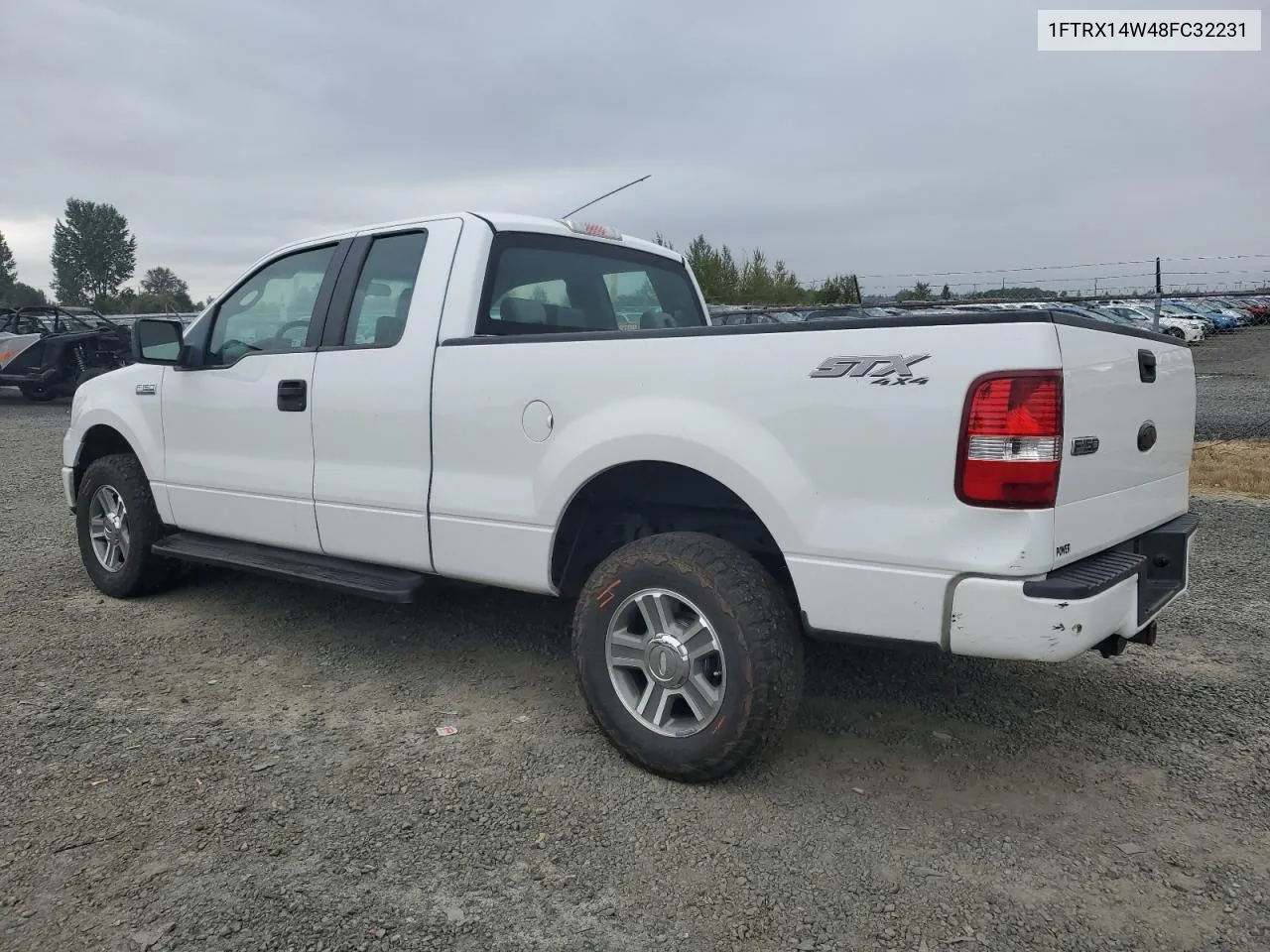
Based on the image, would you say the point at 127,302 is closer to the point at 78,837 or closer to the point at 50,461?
the point at 50,461

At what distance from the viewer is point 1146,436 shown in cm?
311

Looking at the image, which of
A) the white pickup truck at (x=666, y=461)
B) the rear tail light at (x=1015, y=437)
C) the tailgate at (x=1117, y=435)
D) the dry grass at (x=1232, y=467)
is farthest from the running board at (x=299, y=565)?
the dry grass at (x=1232, y=467)

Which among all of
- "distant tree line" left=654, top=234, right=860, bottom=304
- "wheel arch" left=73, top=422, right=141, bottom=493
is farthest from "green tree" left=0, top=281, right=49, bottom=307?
"wheel arch" left=73, top=422, right=141, bottom=493

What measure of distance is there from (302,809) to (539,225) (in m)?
2.51

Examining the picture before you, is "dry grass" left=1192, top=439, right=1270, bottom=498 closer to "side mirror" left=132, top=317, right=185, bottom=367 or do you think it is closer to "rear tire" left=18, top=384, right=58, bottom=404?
"side mirror" left=132, top=317, right=185, bottom=367

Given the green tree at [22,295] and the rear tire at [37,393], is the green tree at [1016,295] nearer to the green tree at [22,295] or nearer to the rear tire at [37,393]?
the rear tire at [37,393]

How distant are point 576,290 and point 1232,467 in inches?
270

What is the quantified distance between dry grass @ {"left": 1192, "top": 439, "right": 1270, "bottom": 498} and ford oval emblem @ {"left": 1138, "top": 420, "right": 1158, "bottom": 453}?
17.9ft

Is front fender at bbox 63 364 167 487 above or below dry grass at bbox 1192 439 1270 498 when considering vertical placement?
above

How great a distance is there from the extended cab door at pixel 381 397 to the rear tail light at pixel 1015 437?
6.70ft

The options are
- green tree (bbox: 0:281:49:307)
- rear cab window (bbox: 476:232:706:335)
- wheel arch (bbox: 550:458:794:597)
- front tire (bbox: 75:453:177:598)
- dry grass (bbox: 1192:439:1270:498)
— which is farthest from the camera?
green tree (bbox: 0:281:49:307)

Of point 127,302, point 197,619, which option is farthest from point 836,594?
point 127,302

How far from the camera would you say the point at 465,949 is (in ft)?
7.77

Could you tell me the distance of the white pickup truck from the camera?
8.55 feet
